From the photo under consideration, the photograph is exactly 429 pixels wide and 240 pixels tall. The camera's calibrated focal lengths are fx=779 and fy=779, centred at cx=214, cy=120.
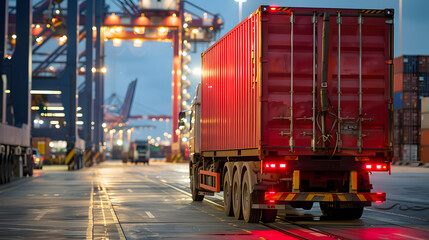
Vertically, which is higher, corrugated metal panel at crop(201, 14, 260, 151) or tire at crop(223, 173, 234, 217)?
corrugated metal panel at crop(201, 14, 260, 151)

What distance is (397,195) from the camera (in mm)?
26719

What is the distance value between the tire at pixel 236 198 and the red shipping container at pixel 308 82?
38.8 inches

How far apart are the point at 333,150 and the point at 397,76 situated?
74.0m

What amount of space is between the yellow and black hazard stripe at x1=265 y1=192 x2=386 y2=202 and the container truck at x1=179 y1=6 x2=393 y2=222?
0.06ft

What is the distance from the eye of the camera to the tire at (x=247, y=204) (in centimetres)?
1505

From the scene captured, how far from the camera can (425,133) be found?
83.1m

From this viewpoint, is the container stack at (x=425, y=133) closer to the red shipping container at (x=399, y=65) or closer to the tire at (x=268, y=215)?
the red shipping container at (x=399, y=65)

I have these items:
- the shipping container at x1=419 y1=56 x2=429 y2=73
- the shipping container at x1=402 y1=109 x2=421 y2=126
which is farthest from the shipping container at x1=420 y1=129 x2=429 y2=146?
the shipping container at x1=419 y1=56 x2=429 y2=73

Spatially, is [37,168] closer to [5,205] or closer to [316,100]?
[5,205]

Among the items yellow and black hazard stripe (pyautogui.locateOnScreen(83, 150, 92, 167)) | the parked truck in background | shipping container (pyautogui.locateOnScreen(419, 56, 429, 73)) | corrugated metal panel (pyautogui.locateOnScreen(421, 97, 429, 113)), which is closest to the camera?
Result: yellow and black hazard stripe (pyautogui.locateOnScreen(83, 150, 92, 167))

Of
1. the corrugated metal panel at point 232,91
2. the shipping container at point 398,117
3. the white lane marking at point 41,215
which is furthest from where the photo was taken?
the shipping container at point 398,117

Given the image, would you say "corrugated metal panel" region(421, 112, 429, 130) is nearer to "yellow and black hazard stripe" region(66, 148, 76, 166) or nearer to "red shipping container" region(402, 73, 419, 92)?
"red shipping container" region(402, 73, 419, 92)

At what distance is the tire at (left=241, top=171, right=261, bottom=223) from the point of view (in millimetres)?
15048

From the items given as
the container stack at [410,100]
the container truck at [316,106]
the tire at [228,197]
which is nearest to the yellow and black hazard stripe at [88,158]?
the container stack at [410,100]
